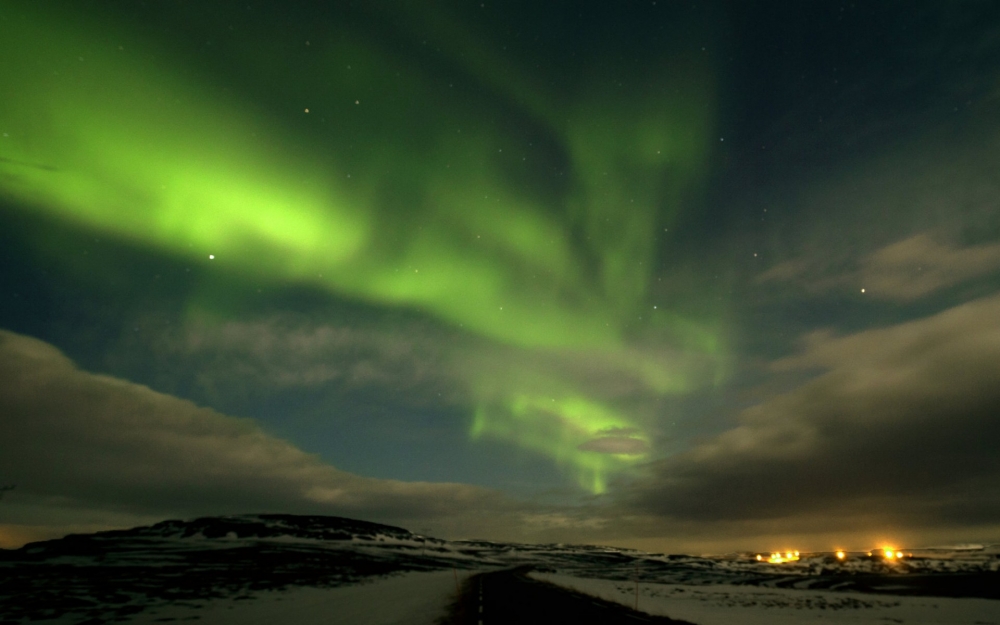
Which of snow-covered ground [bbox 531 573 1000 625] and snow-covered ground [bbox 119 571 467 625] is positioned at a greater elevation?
snow-covered ground [bbox 119 571 467 625]

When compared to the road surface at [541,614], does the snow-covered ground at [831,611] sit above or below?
below

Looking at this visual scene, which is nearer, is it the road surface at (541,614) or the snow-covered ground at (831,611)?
the road surface at (541,614)

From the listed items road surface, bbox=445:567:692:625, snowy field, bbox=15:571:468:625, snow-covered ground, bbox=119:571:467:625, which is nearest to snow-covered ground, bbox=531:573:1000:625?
road surface, bbox=445:567:692:625

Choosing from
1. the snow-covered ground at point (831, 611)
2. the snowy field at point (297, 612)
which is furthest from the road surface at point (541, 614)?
the snow-covered ground at point (831, 611)

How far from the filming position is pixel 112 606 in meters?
25.9

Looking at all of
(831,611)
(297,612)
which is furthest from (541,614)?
(831,611)

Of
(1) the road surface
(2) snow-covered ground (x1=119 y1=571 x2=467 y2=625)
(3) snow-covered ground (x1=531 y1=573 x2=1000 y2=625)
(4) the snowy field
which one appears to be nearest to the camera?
(1) the road surface

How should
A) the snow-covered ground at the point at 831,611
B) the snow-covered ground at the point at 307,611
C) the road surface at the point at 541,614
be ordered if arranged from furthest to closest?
the snow-covered ground at the point at 831,611 → the snow-covered ground at the point at 307,611 → the road surface at the point at 541,614

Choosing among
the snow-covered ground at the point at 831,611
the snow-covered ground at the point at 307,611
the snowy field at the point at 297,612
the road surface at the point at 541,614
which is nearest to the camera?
the road surface at the point at 541,614

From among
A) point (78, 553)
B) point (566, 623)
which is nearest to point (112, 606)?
point (566, 623)

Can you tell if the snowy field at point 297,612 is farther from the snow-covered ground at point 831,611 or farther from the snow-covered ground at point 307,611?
the snow-covered ground at point 831,611

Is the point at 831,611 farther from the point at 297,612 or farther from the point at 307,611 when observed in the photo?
the point at 297,612

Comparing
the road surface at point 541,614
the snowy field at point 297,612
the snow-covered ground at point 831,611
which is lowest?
the snow-covered ground at point 831,611

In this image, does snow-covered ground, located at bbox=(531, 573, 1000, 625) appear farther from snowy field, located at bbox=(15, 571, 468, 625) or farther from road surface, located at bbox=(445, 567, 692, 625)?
snowy field, located at bbox=(15, 571, 468, 625)
